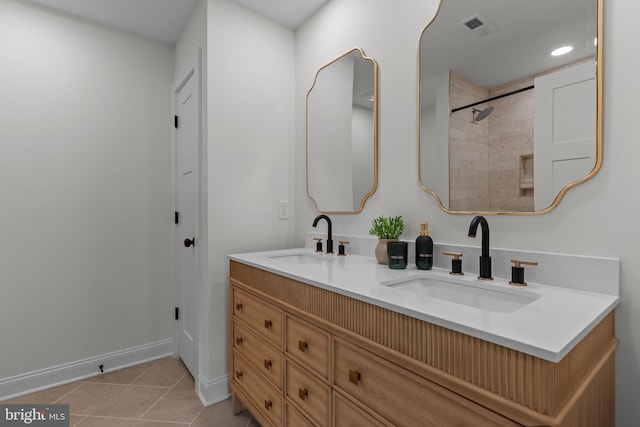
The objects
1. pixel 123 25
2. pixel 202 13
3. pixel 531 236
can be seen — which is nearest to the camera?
pixel 531 236

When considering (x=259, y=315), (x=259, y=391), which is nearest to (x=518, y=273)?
(x=259, y=315)

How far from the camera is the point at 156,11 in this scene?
2.18m

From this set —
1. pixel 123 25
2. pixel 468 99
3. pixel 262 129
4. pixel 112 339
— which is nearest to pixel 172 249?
pixel 112 339

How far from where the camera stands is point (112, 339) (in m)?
2.41

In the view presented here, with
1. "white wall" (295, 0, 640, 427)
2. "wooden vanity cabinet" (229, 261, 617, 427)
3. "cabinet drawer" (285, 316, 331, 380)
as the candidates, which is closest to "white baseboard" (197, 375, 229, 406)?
"wooden vanity cabinet" (229, 261, 617, 427)

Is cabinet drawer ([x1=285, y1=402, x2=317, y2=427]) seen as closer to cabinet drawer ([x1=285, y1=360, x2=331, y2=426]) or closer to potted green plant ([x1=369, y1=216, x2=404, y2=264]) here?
cabinet drawer ([x1=285, y1=360, x2=331, y2=426])

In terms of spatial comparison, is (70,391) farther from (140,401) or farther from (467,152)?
(467,152)

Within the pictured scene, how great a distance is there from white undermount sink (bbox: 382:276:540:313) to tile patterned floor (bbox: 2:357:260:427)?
127cm

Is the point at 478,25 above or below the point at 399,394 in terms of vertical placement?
above

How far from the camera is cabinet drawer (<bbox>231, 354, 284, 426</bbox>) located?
1432 mm

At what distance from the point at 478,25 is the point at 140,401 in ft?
8.93

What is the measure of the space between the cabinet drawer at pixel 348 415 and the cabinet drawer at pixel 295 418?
0.54ft

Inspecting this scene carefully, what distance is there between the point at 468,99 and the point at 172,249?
2407 millimetres

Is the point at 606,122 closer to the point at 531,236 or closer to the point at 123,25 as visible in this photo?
the point at 531,236
